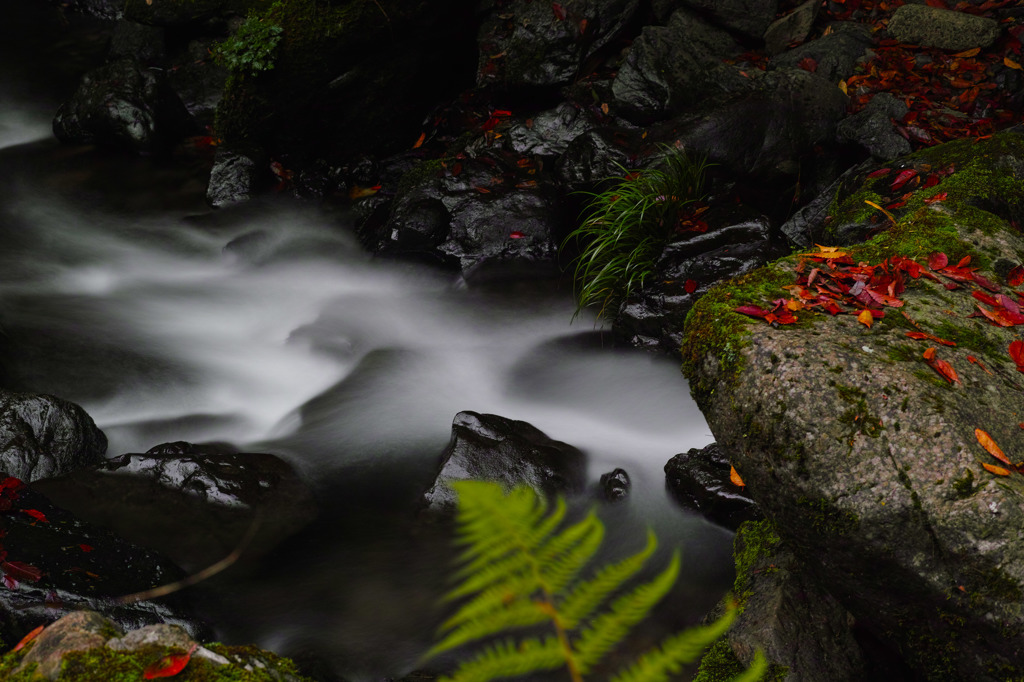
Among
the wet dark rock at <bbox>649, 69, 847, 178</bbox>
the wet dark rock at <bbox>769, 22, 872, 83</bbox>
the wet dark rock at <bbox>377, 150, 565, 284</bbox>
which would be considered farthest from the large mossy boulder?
the wet dark rock at <bbox>769, 22, 872, 83</bbox>

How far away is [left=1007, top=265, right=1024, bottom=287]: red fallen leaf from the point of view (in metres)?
3.64

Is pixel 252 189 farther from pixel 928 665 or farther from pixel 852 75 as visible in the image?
pixel 928 665

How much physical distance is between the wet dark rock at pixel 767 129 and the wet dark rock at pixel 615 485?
376 centimetres

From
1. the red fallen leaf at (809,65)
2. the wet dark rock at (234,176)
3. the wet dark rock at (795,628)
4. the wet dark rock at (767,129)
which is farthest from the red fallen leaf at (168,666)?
the red fallen leaf at (809,65)

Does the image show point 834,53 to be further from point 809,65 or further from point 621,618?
point 621,618

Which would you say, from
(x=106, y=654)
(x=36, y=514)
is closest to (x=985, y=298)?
(x=106, y=654)

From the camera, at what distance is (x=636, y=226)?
6.74 metres

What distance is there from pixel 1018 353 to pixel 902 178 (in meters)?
3.01

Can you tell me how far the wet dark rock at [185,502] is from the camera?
437 centimetres

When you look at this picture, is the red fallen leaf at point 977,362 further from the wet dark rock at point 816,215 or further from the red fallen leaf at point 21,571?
the red fallen leaf at point 21,571

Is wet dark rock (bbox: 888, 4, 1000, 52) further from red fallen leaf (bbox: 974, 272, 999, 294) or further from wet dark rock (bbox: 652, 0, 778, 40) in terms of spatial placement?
red fallen leaf (bbox: 974, 272, 999, 294)

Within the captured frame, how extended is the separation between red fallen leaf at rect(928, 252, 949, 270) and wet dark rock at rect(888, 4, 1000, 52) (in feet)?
18.9

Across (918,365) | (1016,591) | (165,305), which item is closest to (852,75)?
(918,365)

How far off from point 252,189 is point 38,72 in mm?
5687
